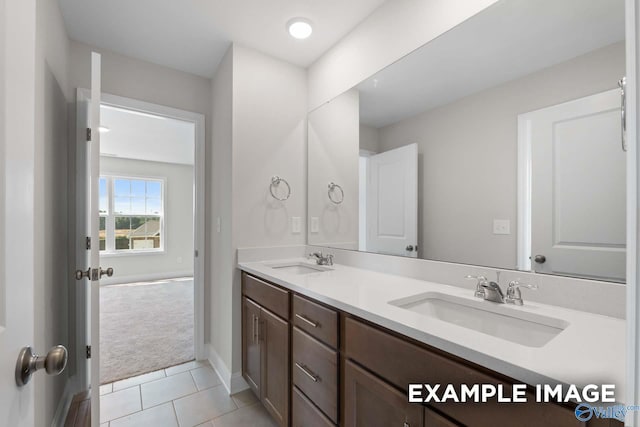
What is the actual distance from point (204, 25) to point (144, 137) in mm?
2982

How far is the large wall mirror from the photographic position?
981 millimetres

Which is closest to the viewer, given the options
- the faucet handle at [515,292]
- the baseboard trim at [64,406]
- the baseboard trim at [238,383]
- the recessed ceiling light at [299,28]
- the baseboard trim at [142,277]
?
the faucet handle at [515,292]

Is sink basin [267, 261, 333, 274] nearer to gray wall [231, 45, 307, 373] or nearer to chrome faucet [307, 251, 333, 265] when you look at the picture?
chrome faucet [307, 251, 333, 265]

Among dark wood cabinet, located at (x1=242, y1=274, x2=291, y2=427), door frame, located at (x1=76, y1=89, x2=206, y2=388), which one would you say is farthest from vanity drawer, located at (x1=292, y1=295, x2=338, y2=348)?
door frame, located at (x1=76, y1=89, x2=206, y2=388)

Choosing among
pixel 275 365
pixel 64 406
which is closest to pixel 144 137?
pixel 64 406

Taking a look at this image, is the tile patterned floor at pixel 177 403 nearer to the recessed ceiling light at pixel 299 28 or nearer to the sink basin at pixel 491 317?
the sink basin at pixel 491 317

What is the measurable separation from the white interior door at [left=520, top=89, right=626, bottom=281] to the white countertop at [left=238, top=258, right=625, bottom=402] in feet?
0.63

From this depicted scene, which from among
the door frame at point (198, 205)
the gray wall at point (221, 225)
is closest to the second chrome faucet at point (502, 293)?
the gray wall at point (221, 225)

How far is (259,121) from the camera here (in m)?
2.16

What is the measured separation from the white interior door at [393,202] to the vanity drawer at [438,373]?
0.71 metres

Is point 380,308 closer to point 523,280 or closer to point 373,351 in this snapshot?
point 373,351

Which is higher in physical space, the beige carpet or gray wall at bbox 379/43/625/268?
gray wall at bbox 379/43/625/268

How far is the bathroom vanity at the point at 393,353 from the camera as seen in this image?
0.66 meters

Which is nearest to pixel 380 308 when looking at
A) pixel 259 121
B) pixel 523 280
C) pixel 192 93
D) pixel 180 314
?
pixel 523 280
